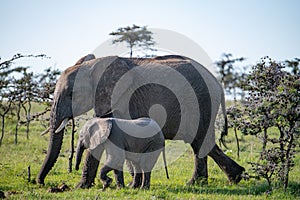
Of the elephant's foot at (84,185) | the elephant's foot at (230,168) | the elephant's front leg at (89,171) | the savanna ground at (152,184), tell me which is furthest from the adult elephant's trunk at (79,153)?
the elephant's foot at (230,168)

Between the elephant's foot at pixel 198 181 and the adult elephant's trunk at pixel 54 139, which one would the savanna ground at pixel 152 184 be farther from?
the adult elephant's trunk at pixel 54 139

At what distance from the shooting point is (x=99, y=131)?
836cm

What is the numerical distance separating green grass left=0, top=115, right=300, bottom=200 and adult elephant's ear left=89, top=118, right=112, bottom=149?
843 mm

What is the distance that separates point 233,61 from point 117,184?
31.4 metres

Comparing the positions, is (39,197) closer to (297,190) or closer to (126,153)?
(126,153)

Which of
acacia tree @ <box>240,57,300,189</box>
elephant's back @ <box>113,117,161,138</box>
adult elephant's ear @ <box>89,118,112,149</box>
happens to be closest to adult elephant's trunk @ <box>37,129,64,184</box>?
adult elephant's ear @ <box>89,118,112,149</box>

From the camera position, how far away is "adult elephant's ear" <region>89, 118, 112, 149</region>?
823cm

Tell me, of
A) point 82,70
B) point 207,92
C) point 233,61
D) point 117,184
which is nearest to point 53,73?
point 82,70

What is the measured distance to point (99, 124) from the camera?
333 inches

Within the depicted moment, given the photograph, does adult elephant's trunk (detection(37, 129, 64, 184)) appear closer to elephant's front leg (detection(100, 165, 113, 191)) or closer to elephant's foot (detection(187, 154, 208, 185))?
elephant's front leg (detection(100, 165, 113, 191))

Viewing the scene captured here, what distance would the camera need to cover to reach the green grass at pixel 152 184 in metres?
7.67

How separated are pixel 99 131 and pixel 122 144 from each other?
487 mm

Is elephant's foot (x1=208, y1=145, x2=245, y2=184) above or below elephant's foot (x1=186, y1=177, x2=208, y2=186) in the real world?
above

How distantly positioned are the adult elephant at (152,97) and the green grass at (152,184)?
747 millimetres
